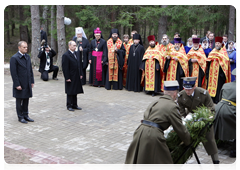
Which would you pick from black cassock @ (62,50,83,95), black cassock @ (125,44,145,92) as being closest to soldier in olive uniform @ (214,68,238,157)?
black cassock @ (62,50,83,95)

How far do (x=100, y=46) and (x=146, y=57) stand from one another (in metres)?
2.07

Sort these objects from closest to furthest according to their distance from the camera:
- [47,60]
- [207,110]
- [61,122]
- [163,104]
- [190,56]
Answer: [163,104] < [207,110] < [61,122] < [190,56] < [47,60]

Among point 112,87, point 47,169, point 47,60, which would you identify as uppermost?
point 47,60

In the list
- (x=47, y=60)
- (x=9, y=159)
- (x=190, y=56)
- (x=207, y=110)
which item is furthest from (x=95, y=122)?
(x=47, y=60)

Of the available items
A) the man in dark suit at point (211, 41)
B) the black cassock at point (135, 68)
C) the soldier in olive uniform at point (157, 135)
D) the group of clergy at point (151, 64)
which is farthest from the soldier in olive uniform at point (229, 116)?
the man in dark suit at point (211, 41)

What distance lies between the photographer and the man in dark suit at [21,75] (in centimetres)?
736

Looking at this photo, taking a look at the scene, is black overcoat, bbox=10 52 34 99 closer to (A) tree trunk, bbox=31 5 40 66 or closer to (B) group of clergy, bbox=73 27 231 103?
(B) group of clergy, bbox=73 27 231 103

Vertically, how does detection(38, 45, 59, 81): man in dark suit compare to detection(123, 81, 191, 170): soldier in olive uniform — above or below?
above

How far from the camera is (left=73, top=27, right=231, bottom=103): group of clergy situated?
1021cm

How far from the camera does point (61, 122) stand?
7.79 m

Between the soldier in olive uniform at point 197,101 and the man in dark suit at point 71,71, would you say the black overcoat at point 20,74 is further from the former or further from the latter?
the soldier in olive uniform at point 197,101

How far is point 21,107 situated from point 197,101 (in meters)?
4.73

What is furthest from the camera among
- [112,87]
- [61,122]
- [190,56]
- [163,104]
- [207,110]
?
[112,87]

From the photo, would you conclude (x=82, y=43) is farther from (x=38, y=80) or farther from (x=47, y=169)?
(x=47, y=169)
